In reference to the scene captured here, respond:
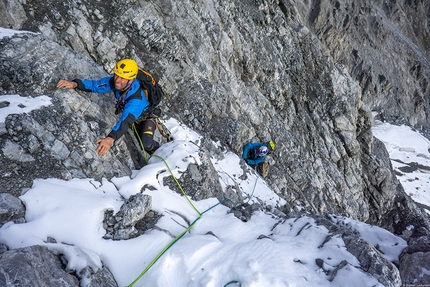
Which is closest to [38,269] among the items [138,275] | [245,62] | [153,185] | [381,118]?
[138,275]

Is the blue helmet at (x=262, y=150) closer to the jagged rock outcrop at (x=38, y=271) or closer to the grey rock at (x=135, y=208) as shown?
the grey rock at (x=135, y=208)

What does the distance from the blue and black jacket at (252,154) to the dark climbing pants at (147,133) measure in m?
6.58

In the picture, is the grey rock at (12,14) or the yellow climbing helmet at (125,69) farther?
the grey rock at (12,14)

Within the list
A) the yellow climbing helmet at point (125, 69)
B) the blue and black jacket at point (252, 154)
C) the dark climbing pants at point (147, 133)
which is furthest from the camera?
the blue and black jacket at point (252, 154)

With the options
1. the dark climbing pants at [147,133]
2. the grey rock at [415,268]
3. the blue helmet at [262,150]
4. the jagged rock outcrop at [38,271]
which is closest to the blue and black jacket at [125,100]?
the dark climbing pants at [147,133]

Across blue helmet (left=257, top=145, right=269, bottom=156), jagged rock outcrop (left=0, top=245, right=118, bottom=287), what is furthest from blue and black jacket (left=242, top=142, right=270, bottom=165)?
jagged rock outcrop (left=0, top=245, right=118, bottom=287)

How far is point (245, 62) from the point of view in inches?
686

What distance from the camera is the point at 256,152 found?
42.7 ft

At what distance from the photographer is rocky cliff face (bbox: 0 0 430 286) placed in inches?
234

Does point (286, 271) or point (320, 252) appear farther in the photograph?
point (320, 252)

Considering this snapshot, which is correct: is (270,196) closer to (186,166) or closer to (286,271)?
(186,166)

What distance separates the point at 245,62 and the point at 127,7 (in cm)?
821

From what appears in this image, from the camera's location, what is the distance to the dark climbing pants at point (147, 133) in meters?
7.32

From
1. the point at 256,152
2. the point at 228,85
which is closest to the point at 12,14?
the point at 228,85
